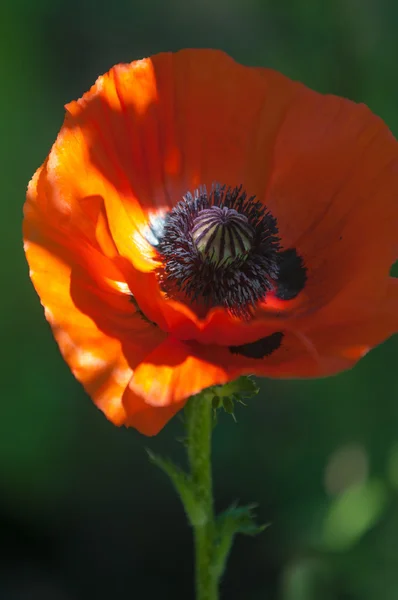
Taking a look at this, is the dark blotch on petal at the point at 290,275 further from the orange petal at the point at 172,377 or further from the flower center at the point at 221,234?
the orange petal at the point at 172,377

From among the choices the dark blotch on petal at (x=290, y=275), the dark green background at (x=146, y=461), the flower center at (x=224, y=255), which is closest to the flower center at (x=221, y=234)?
the flower center at (x=224, y=255)

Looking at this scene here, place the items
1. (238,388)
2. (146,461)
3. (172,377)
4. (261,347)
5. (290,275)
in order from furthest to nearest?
(146,461), (290,275), (261,347), (238,388), (172,377)

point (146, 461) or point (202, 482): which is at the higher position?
point (202, 482)

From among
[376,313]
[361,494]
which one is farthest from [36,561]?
[376,313]

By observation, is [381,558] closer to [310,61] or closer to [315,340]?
[315,340]

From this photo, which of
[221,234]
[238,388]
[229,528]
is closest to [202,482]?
[229,528]

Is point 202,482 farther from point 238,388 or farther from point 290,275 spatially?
point 290,275

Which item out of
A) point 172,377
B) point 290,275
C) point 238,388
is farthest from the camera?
point 290,275
